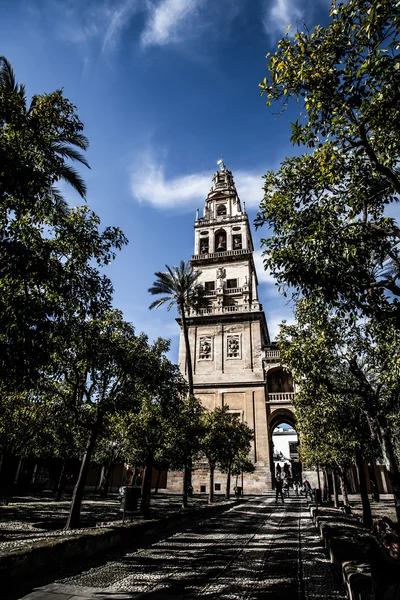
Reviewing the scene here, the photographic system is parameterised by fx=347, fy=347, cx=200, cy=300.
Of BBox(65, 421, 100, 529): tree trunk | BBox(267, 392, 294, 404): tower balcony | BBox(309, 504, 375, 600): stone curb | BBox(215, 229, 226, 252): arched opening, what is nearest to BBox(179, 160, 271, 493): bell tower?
BBox(215, 229, 226, 252): arched opening

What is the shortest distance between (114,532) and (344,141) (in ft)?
30.3

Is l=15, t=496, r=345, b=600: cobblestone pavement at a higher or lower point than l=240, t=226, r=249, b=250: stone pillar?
lower

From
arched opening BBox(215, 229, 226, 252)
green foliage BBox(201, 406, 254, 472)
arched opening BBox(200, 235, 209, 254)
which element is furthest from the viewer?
arched opening BBox(200, 235, 209, 254)

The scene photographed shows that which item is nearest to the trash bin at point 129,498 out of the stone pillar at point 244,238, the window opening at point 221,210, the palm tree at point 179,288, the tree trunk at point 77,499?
the tree trunk at point 77,499

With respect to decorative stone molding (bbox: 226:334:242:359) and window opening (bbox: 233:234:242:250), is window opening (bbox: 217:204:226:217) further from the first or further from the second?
decorative stone molding (bbox: 226:334:242:359)

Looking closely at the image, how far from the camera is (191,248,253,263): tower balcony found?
4034cm

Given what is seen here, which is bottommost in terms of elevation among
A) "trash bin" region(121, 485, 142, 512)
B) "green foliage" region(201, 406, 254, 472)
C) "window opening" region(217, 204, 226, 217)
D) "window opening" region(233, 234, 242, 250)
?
"trash bin" region(121, 485, 142, 512)

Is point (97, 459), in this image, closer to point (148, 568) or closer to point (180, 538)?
point (180, 538)

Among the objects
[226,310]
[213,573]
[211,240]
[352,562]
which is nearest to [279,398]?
[226,310]

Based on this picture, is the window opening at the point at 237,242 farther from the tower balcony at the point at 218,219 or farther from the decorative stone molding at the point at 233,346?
the decorative stone molding at the point at 233,346

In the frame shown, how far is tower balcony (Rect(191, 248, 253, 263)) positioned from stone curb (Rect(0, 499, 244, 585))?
1303 inches

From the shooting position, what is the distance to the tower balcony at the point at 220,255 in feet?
132

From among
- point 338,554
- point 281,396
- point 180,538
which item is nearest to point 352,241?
point 338,554

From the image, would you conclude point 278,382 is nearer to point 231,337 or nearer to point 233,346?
point 233,346
